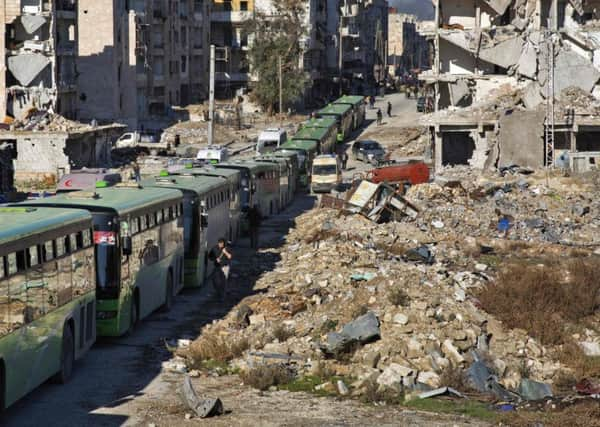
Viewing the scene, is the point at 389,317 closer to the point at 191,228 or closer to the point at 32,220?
the point at 32,220

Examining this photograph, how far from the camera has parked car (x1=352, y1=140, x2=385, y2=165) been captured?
7769 cm

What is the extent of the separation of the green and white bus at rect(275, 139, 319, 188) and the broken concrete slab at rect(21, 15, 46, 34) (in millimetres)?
16325

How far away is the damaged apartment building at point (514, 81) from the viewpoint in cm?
6719

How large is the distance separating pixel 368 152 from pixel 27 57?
20.4 m

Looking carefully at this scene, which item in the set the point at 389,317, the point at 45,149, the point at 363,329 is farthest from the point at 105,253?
the point at 45,149

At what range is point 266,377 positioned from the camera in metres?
21.0

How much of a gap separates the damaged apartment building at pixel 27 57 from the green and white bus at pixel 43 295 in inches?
2189

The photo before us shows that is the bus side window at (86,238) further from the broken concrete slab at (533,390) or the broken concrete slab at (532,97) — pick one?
the broken concrete slab at (532,97)

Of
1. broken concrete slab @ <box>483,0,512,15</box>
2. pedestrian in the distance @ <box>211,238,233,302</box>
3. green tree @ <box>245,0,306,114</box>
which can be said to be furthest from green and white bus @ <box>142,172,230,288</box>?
green tree @ <box>245,0,306,114</box>

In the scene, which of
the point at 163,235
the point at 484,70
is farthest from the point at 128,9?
the point at 163,235

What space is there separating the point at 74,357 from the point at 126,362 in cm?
169

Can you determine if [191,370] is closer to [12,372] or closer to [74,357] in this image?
[74,357]

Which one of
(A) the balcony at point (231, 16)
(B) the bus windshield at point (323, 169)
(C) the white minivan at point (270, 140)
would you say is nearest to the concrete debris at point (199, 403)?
(B) the bus windshield at point (323, 169)

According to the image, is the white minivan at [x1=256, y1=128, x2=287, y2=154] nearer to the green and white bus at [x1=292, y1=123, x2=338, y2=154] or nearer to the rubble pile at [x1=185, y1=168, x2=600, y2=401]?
the green and white bus at [x1=292, y1=123, x2=338, y2=154]
